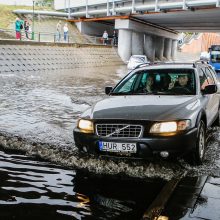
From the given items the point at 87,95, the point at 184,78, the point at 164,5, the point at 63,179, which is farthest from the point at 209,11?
the point at 63,179

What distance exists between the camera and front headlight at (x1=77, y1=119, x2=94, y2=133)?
205 inches

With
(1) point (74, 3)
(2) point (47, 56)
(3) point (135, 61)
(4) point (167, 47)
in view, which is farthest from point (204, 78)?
(4) point (167, 47)

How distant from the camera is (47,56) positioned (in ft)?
91.7

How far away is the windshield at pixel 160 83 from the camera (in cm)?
620

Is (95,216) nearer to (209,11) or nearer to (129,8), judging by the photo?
(209,11)

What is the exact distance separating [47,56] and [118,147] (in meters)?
24.0

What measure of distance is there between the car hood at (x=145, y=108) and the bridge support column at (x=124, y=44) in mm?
36269

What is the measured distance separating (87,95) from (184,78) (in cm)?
812

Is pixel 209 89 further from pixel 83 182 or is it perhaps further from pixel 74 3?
pixel 74 3

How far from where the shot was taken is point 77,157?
19.3 feet

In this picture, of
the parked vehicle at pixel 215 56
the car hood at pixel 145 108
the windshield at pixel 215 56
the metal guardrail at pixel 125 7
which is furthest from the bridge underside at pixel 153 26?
the car hood at pixel 145 108

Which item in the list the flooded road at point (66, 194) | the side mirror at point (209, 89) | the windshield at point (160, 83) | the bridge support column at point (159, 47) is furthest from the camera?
the bridge support column at point (159, 47)

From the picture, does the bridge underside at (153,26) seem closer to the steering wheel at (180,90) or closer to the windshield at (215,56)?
the windshield at (215,56)

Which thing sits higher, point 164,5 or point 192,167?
point 164,5
